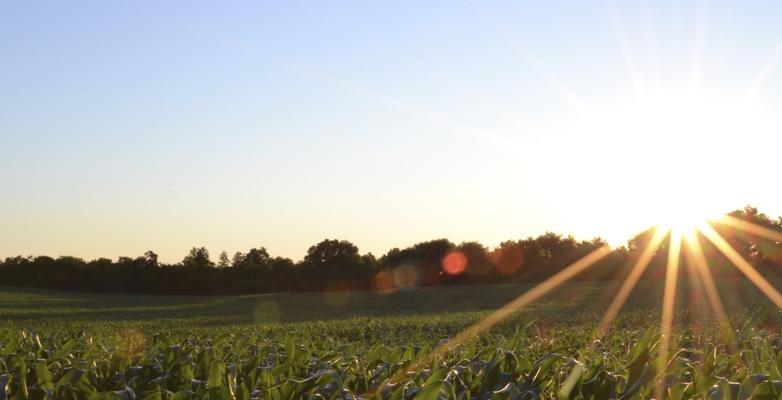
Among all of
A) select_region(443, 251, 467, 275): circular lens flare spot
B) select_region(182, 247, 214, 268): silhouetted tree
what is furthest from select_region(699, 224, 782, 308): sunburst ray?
select_region(182, 247, 214, 268): silhouetted tree

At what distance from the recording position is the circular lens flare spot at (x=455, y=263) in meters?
99.4

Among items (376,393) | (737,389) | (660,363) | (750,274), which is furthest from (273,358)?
(750,274)

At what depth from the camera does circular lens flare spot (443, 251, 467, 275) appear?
326 feet

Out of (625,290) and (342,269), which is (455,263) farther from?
(625,290)

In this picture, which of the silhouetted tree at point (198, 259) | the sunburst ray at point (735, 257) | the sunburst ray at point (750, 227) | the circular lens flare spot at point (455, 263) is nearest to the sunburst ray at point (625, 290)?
the sunburst ray at point (735, 257)

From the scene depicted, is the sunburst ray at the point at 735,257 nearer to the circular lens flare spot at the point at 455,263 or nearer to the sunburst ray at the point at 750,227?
the sunburst ray at the point at 750,227

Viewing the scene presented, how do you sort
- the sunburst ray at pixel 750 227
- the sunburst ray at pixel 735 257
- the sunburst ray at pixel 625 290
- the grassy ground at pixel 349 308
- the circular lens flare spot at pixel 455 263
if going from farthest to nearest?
the circular lens flare spot at pixel 455 263, the sunburst ray at pixel 750 227, the sunburst ray at pixel 735 257, the grassy ground at pixel 349 308, the sunburst ray at pixel 625 290

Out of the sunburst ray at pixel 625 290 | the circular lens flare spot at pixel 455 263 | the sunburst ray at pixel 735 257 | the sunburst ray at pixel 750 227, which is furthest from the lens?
the circular lens flare spot at pixel 455 263

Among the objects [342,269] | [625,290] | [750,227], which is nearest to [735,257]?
[750,227]

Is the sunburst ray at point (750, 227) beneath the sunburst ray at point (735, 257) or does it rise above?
above

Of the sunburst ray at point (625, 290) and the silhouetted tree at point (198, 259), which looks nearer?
the sunburst ray at point (625, 290)

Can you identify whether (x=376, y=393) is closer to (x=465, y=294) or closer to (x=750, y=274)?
(x=465, y=294)

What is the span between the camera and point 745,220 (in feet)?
332

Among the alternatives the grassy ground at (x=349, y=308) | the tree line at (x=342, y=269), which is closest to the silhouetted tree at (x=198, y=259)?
the tree line at (x=342, y=269)
